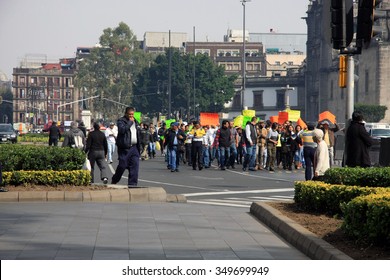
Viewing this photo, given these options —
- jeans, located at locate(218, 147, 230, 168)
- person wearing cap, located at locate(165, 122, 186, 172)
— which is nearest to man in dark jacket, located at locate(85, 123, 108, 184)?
person wearing cap, located at locate(165, 122, 186, 172)

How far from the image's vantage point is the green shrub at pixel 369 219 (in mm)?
10281

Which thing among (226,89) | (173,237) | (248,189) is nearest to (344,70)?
(173,237)

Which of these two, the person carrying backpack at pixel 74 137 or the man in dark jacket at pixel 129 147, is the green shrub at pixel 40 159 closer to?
the man in dark jacket at pixel 129 147

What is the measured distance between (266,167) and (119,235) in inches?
981

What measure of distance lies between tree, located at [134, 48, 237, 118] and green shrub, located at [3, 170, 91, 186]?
104 metres

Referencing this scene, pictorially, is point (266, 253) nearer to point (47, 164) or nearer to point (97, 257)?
point (97, 257)

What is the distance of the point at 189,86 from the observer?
12650 cm

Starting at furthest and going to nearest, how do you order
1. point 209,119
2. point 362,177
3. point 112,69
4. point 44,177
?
point 112,69 < point 209,119 < point 44,177 < point 362,177

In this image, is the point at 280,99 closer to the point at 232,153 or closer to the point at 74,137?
the point at 232,153

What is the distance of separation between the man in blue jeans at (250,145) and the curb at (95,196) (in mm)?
16628

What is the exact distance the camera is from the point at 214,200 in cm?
2136

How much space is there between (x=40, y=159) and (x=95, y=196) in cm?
214

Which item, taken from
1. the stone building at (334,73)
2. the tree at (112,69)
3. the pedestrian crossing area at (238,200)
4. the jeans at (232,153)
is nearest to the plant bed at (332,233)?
the pedestrian crossing area at (238,200)

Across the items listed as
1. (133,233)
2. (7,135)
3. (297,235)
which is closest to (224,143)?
(133,233)
